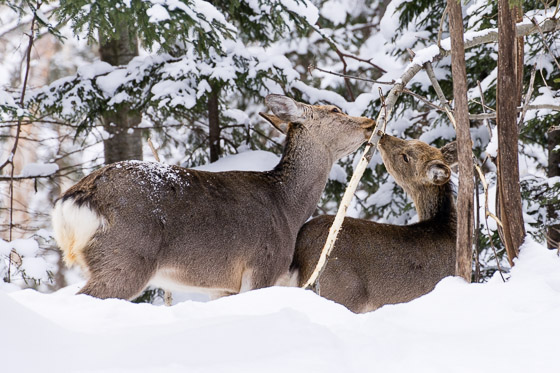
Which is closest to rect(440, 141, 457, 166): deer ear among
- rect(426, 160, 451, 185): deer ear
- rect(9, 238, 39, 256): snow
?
rect(426, 160, 451, 185): deer ear

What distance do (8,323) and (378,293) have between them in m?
3.47

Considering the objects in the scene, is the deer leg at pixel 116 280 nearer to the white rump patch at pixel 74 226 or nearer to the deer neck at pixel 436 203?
the white rump patch at pixel 74 226

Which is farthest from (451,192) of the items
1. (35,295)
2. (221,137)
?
(35,295)

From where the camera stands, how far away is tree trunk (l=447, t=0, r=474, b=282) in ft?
11.7

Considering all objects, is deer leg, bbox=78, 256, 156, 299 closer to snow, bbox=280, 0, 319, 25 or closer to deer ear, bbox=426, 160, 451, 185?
deer ear, bbox=426, 160, 451, 185

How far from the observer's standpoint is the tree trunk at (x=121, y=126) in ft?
25.1

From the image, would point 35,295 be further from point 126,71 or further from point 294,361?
point 126,71

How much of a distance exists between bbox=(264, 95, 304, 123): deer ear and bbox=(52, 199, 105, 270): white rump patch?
79.3 inches

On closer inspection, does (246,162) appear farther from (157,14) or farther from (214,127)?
(157,14)

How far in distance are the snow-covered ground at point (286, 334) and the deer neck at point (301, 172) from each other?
2.54 m

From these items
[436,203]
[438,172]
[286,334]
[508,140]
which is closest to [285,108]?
[438,172]

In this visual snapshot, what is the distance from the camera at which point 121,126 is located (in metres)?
7.61

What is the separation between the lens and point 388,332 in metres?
2.58

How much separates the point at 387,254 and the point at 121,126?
3.64m
